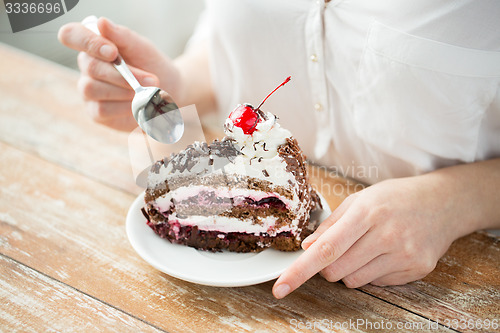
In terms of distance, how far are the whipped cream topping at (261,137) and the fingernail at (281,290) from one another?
175mm

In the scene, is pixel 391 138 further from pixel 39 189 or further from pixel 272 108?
pixel 39 189

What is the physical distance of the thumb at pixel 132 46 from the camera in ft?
2.81

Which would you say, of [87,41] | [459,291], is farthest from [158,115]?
[459,291]

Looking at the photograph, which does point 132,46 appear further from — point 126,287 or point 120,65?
point 126,287

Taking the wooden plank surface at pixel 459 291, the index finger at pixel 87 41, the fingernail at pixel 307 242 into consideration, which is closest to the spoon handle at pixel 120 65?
the index finger at pixel 87 41

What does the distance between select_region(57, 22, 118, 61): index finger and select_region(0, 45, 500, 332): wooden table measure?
23 cm

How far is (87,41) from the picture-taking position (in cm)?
83

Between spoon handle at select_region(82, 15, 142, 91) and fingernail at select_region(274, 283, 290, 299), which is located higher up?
spoon handle at select_region(82, 15, 142, 91)

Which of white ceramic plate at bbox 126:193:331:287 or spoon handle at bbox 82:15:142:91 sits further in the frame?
spoon handle at bbox 82:15:142:91

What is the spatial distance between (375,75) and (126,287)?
487 mm

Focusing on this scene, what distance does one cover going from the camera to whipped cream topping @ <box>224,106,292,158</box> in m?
0.67

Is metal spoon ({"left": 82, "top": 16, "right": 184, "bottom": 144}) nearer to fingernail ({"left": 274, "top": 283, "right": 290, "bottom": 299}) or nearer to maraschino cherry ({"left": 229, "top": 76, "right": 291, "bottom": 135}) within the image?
maraschino cherry ({"left": 229, "top": 76, "right": 291, "bottom": 135})

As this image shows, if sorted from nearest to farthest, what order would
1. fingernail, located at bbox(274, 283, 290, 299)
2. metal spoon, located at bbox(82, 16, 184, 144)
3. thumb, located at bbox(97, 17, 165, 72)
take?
1. fingernail, located at bbox(274, 283, 290, 299)
2. metal spoon, located at bbox(82, 16, 184, 144)
3. thumb, located at bbox(97, 17, 165, 72)

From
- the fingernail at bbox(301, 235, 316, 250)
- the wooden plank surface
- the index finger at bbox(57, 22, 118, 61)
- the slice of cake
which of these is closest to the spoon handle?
the index finger at bbox(57, 22, 118, 61)
